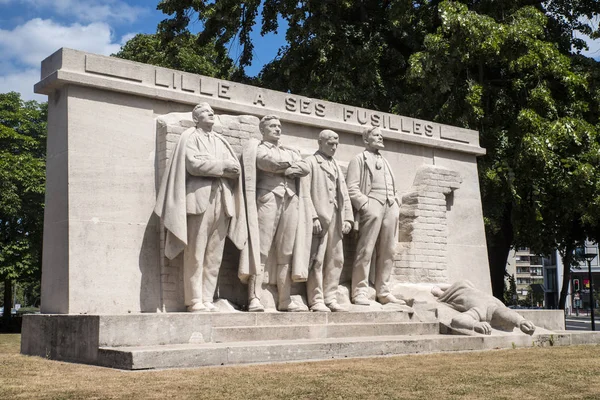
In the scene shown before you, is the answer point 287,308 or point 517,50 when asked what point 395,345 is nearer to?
point 287,308

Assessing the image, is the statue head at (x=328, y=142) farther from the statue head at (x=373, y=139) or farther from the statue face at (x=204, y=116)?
the statue face at (x=204, y=116)

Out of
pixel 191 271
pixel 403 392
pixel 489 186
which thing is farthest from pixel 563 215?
pixel 403 392

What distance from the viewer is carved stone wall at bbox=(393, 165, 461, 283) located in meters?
14.5

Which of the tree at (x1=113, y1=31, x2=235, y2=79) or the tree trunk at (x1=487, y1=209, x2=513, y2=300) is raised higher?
the tree at (x1=113, y1=31, x2=235, y2=79)

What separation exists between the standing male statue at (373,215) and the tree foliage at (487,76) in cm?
570

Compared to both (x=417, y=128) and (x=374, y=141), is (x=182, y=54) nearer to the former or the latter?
(x=417, y=128)

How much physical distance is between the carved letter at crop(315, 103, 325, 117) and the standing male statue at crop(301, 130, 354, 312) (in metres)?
1.23

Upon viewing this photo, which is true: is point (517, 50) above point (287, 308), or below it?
above

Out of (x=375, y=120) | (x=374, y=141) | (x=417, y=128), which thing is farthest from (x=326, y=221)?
(x=417, y=128)

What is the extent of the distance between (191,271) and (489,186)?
10.3m

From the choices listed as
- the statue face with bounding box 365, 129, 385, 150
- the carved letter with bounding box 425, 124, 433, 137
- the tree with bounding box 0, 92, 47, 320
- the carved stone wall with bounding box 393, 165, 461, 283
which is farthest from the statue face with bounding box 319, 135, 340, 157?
the tree with bounding box 0, 92, 47, 320

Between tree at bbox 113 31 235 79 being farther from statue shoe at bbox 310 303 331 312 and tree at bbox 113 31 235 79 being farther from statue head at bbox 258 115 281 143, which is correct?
statue shoe at bbox 310 303 331 312

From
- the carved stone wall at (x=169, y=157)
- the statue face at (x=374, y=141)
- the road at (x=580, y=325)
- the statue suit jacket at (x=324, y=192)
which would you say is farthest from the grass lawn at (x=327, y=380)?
the road at (x=580, y=325)

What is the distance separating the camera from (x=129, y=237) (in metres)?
11.1
